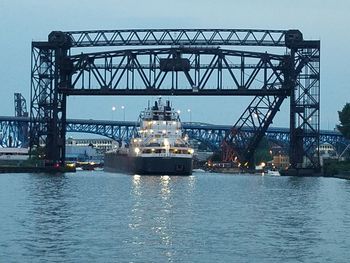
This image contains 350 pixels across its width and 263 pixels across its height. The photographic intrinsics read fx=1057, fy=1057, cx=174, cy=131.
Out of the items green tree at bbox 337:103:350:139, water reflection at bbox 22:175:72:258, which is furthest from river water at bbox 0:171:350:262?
green tree at bbox 337:103:350:139

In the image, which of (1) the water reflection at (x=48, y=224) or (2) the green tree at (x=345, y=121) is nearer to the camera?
(1) the water reflection at (x=48, y=224)

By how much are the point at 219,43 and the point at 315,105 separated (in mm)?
12929

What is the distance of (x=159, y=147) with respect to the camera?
131625 mm

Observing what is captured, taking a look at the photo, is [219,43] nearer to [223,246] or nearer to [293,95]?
[293,95]

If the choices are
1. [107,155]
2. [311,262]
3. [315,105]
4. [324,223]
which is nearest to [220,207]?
[324,223]

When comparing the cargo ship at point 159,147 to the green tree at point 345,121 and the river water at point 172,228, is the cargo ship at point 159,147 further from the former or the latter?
the river water at point 172,228

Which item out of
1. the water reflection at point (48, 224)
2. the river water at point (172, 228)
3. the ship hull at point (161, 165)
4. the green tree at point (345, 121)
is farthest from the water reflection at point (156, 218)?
the green tree at point (345, 121)

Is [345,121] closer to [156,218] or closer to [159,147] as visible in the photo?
[159,147]

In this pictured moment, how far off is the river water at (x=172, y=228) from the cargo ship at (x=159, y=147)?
58686 millimetres

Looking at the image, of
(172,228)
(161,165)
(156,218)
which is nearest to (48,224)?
(172,228)

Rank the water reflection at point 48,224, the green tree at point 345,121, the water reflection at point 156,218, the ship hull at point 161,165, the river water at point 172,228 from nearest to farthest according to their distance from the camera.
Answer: the river water at point 172,228
the water reflection at point 48,224
the water reflection at point 156,218
the ship hull at point 161,165
the green tree at point 345,121

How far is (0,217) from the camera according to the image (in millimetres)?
49719

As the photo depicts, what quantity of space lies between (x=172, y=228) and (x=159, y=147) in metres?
86.5

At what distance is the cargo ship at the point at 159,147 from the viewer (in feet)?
426
